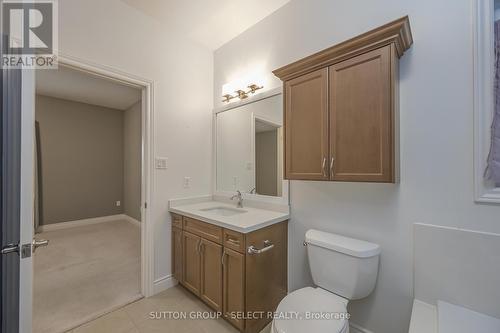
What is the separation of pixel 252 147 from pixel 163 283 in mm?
1648

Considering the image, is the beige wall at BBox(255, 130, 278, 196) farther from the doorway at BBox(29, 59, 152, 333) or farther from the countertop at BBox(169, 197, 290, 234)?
the doorway at BBox(29, 59, 152, 333)

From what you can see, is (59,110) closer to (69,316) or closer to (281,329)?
(69,316)

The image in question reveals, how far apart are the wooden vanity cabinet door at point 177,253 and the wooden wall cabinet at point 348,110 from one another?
1.32 meters

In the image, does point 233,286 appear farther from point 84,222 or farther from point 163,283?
point 84,222

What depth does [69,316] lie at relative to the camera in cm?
171

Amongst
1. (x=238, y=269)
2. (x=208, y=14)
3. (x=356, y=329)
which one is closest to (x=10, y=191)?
(x=238, y=269)

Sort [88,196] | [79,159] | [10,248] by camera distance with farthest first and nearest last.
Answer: [88,196], [79,159], [10,248]

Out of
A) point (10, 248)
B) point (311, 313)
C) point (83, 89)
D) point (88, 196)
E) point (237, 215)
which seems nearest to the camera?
point (10, 248)

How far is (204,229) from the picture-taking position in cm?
179

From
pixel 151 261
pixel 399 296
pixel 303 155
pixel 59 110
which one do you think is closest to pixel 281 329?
pixel 399 296

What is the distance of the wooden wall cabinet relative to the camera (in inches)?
45.4

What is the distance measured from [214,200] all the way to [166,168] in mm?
703

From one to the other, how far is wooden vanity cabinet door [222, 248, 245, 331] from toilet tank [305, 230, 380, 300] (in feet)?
1.69

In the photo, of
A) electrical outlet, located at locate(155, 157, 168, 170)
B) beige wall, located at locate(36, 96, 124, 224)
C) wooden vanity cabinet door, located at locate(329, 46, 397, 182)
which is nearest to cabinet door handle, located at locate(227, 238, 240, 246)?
wooden vanity cabinet door, located at locate(329, 46, 397, 182)
